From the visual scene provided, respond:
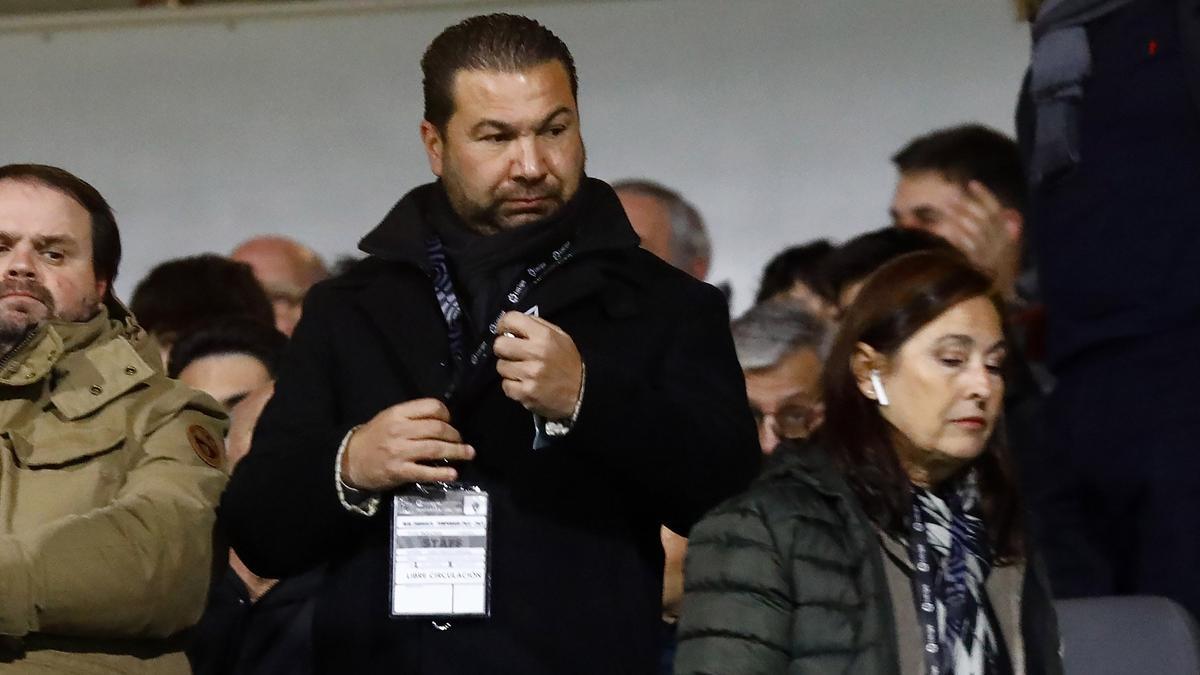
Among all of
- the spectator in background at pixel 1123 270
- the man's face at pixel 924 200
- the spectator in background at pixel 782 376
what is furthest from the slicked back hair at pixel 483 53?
the man's face at pixel 924 200

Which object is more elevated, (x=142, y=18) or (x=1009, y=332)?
(x=142, y=18)

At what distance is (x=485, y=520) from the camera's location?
9.25ft

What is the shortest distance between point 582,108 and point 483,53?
2.83 meters

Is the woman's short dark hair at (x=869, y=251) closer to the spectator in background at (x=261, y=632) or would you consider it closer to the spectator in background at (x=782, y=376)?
the spectator in background at (x=782, y=376)

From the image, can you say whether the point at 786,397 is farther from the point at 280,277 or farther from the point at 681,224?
the point at 280,277

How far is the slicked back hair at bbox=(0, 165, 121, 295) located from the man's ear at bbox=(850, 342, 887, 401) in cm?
121

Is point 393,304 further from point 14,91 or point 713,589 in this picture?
point 14,91

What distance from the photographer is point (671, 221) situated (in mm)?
5594

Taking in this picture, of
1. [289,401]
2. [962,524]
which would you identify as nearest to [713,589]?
[962,524]

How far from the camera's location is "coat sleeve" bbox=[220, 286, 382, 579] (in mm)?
2883

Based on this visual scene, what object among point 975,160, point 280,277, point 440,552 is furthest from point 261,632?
point 280,277

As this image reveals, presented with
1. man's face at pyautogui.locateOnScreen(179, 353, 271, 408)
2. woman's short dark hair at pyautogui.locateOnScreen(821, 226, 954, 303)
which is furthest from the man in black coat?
man's face at pyautogui.locateOnScreen(179, 353, 271, 408)

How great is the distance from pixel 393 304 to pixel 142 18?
10.6 ft

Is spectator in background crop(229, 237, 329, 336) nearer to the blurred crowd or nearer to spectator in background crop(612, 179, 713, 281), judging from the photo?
spectator in background crop(612, 179, 713, 281)
